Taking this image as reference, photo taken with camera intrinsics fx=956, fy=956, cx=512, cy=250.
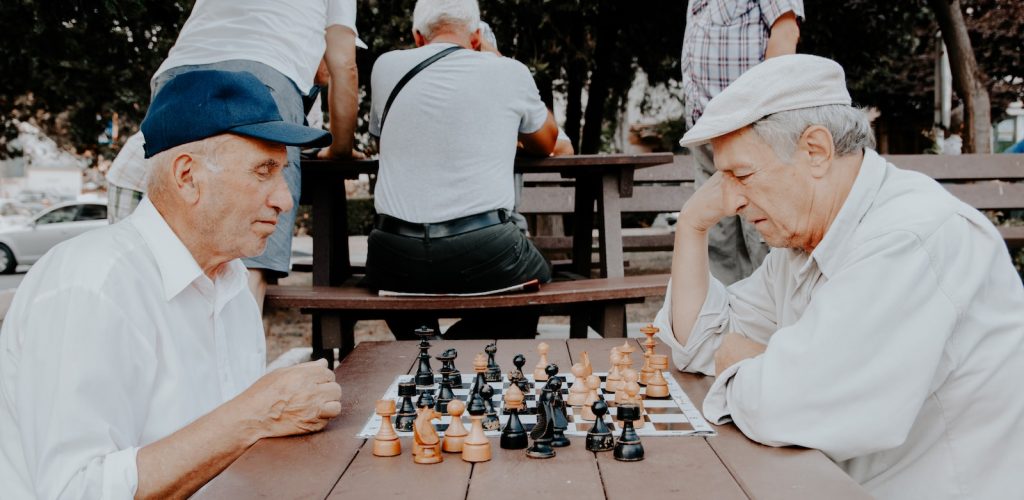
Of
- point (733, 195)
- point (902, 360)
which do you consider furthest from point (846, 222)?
point (902, 360)

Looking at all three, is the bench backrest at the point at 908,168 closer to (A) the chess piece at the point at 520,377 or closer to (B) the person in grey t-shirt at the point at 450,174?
(B) the person in grey t-shirt at the point at 450,174

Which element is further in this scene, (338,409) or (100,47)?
(100,47)

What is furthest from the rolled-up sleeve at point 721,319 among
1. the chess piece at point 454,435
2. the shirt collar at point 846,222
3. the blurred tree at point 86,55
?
the blurred tree at point 86,55

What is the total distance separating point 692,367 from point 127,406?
1487 mm

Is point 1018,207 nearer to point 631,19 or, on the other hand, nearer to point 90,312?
point 631,19

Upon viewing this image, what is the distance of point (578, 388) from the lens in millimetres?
2303

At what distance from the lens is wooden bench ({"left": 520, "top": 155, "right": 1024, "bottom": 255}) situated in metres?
7.51

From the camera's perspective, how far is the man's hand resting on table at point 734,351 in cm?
236

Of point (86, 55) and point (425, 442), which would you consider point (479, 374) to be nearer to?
point (425, 442)

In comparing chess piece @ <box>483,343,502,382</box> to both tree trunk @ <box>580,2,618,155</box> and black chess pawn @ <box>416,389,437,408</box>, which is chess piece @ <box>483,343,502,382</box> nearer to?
black chess pawn @ <box>416,389,437,408</box>

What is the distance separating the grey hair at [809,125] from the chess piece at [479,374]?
0.88 meters

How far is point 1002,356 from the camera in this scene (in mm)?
2059

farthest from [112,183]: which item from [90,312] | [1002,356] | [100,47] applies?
[100,47]

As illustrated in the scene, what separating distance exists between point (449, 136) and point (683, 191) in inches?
140
